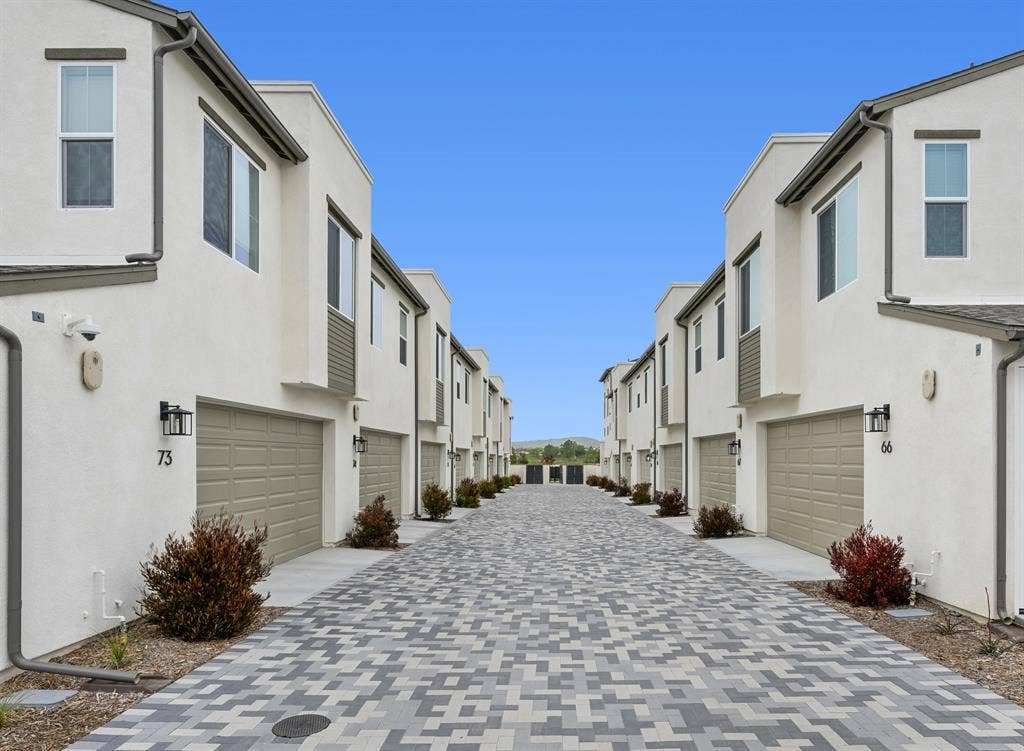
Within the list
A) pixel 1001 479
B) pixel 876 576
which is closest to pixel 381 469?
pixel 876 576

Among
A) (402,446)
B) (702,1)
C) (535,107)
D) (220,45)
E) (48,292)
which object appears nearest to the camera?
(48,292)

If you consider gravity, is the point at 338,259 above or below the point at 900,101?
below

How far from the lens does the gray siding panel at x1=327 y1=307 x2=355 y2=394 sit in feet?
42.3

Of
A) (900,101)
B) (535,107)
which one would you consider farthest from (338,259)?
(535,107)

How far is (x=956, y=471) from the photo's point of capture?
826 centimetres

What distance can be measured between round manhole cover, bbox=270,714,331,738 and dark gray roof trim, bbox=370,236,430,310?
12173mm

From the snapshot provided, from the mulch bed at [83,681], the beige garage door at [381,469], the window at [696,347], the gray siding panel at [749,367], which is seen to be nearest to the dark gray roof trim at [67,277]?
the mulch bed at [83,681]

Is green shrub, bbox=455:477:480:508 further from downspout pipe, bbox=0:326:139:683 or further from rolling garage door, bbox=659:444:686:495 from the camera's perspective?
downspout pipe, bbox=0:326:139:683

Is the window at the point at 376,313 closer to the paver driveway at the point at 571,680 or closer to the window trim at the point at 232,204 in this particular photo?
the window trim at the point at 232,204

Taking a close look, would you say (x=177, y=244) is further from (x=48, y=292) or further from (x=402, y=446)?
(x=402, y=446)

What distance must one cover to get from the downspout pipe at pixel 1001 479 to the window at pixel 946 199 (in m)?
2.93

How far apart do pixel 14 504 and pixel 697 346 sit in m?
20.3

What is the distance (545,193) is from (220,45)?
107 ft

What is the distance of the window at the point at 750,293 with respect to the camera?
1548 cm
